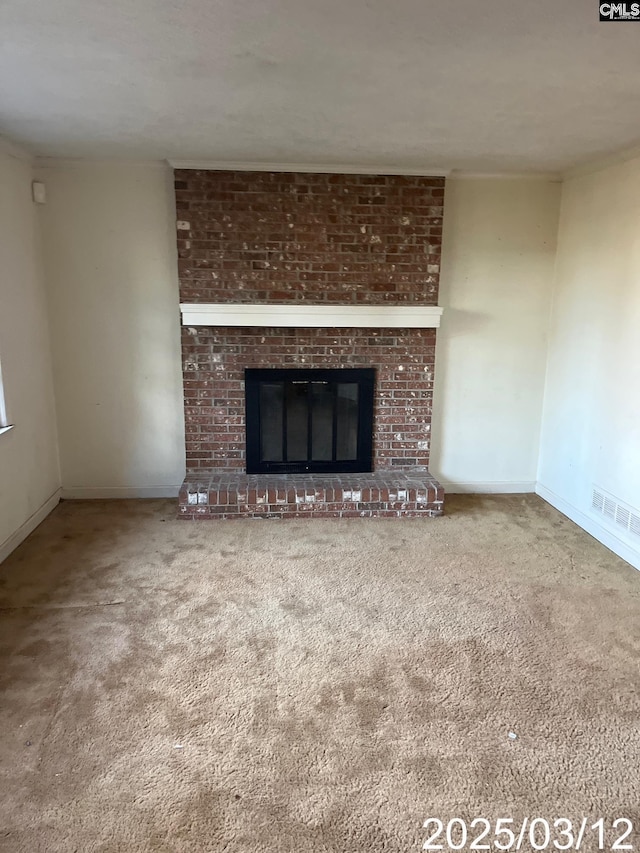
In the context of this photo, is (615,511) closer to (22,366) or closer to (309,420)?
(309,420)

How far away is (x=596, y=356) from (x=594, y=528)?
43.9 inches

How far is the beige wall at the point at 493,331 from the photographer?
4.12 meters

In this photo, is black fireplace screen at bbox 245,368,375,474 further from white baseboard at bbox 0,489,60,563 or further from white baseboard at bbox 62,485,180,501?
white baseboard at bbox 0,489,60,563

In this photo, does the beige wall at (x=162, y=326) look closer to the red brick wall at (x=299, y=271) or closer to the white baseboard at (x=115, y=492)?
the white baseboard at (x=115, y=492)

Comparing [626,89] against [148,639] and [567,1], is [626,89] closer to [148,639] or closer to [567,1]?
[567,1]

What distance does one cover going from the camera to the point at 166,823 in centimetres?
168

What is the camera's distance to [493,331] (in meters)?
4.30

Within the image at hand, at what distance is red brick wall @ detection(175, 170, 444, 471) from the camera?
3.85 metres

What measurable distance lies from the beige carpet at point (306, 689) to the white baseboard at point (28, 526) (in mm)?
69

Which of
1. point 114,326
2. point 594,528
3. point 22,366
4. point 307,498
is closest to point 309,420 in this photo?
point 307,498

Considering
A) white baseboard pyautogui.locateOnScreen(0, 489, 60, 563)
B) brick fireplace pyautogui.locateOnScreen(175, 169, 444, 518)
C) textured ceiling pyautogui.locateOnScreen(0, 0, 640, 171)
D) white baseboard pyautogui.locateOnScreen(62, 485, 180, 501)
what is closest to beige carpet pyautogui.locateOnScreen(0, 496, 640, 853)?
white baseboard pyautogui.locateOnScreen(0, 489, 60, 563)

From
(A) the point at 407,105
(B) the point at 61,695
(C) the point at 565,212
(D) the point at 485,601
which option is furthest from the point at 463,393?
(B) the point at 61,695

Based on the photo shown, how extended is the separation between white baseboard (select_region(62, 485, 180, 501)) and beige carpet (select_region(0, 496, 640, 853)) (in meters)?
0.70

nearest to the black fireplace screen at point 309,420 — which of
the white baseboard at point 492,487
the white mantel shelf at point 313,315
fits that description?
the white mantel shelf at point 313,315
